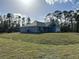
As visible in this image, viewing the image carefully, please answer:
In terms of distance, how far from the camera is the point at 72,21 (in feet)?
231

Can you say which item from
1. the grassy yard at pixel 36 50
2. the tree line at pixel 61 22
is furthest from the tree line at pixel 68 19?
the grassy yard at pixel 36 50

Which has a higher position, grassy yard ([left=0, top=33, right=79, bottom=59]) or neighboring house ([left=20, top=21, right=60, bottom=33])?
neighboring house ([left=20, top=21, right=60, bottom=33])

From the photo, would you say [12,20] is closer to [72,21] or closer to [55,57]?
[72,21]

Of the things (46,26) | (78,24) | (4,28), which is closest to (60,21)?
(78,24)

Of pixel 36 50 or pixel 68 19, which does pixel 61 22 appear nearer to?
pixel 68 19

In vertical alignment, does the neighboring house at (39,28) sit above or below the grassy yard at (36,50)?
above

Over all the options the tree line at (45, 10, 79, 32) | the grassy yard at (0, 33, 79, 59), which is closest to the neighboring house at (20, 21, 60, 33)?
the tree line at (45, 10, 79, 32)

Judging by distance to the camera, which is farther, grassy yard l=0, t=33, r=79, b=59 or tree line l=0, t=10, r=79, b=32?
tree line l=0, t=10, r=79, b=32

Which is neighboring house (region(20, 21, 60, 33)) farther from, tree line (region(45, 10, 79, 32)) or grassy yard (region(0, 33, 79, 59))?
grassy yard (region(0, 33, 79, 59))

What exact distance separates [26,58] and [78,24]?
5701 centimetres

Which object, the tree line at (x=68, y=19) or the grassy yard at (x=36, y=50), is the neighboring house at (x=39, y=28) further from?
the grassy yard at (x=36, y=50)

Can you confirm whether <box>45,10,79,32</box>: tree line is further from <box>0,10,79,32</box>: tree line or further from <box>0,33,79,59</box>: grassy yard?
<box>0,33,79,59</box>: grassy yard

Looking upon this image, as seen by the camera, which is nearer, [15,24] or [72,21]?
[72,21]

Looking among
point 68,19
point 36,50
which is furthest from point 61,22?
point 36,50
